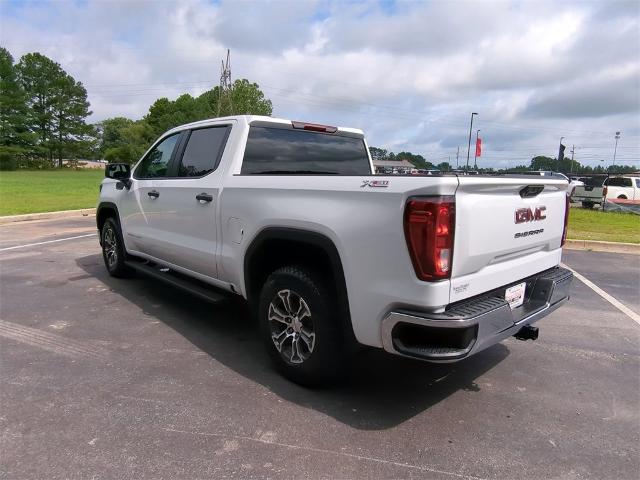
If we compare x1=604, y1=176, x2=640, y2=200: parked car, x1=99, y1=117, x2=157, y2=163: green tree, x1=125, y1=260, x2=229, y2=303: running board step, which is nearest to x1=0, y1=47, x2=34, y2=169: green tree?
x1=99, y1=117, x2=157, y2=163: green tree

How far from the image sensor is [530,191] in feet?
10.6

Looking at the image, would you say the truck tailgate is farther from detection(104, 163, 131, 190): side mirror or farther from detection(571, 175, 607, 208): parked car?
detection(571, 175, 607, 208): parked car

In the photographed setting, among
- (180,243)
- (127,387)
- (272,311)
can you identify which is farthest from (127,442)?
(180,243)

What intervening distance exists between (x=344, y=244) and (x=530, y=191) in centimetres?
132

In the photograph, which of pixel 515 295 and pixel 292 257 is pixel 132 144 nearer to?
pixel 292 257

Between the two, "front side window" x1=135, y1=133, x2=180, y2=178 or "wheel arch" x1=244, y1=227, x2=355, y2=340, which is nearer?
"wheel arch" x1=244, y1=227, x2=355, y2=340

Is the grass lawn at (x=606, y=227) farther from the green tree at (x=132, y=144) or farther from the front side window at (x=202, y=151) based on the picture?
the green tree at (x=132, y=144)

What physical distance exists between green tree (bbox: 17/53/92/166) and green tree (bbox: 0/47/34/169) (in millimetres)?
1270

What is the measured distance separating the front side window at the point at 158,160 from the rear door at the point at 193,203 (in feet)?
0.69

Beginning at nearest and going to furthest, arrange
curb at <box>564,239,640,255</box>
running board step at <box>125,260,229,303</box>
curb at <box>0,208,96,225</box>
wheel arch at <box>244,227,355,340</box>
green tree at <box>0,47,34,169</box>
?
wheel arch at <box>244,227,355,340</box> < running board step at <box>125,260,229,303</box> < curb at <box>564,239,640,255</box> < curb at <box>0,208,96,225</box> < green tree at <box>0,47,34,169</box>

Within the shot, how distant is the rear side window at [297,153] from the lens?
165 inches

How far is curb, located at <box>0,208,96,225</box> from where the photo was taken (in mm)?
11961

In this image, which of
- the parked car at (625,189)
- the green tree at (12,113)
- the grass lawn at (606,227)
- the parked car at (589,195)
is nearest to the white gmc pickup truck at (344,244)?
the grass lawn at (606,227)

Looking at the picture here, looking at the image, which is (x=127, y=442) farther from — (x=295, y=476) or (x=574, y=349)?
(x=574, y=349)
